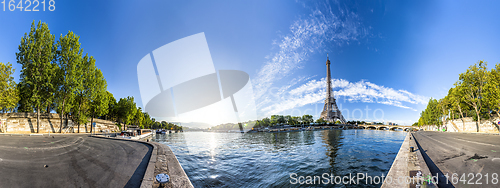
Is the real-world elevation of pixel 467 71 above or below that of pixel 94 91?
above

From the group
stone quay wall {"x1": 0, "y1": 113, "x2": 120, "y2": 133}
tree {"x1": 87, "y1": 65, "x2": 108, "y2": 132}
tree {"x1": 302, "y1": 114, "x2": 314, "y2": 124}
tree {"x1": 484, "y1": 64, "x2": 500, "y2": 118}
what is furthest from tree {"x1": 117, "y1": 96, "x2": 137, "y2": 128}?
tree {"x1": 302, "y1": 114, "x2": 314, "y2": 124}

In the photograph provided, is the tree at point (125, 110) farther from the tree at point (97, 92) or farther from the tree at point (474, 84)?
the tree at point (474, 84)

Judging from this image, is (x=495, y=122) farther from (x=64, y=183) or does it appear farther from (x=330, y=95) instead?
(x=64, y=183)

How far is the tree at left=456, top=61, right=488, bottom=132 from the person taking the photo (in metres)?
40.5

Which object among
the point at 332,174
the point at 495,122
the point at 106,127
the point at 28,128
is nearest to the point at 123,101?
the point at 106,127

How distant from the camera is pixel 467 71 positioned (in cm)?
4303

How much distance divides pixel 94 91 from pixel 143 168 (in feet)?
150

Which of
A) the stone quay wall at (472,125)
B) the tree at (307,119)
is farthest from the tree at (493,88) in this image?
the tree at (307,119)

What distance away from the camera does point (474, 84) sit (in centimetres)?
4281

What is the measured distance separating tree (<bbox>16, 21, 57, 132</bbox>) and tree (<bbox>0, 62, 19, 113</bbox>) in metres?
1.34

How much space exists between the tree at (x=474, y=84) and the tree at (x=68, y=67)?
8945 centimetres

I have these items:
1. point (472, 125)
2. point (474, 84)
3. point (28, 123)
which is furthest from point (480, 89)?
point (28, 123)

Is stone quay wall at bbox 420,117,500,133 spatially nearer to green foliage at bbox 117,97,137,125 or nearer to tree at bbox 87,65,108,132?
tree at bbox 87,65,108,132

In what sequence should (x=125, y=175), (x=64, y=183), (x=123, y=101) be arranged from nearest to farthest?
(x=64, y=183) → (x=125, y=175) → (x=123, y=101)
